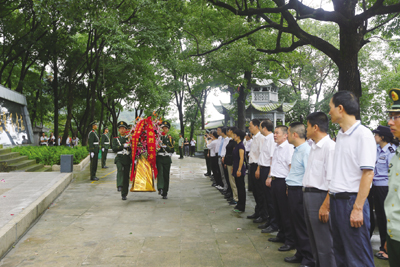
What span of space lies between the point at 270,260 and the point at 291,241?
0.60 metres

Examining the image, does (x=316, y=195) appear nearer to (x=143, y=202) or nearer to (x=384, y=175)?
(x=384, y=175)

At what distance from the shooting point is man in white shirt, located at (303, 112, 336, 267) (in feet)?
11.7

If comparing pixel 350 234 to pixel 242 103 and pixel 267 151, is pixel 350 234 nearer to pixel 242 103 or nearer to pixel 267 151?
pixel 267 151

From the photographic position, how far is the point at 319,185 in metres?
3.64

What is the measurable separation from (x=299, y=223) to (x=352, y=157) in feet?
5.95

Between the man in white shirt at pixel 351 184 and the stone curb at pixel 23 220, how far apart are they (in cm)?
447

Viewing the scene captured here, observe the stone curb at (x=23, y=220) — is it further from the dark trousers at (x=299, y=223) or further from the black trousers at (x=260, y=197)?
the black trousers at (x=260, y=197)

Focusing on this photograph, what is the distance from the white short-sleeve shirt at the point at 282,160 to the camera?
17.5ft

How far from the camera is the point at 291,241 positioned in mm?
5062

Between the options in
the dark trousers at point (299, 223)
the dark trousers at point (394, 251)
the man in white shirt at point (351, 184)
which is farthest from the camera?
the dark trousers at point (299, 223)

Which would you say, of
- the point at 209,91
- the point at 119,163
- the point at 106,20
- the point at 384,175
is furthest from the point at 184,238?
the point at 209,91

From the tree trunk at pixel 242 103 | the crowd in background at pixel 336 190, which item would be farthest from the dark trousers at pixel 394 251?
the tree trunk at pixel 242 103

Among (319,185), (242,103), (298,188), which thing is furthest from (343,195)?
(242,103)

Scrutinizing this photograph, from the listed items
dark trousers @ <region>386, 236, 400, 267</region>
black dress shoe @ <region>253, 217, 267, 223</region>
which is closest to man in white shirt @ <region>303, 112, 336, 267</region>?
dark trousers @ <region>386, 236, 400, 267</region>
